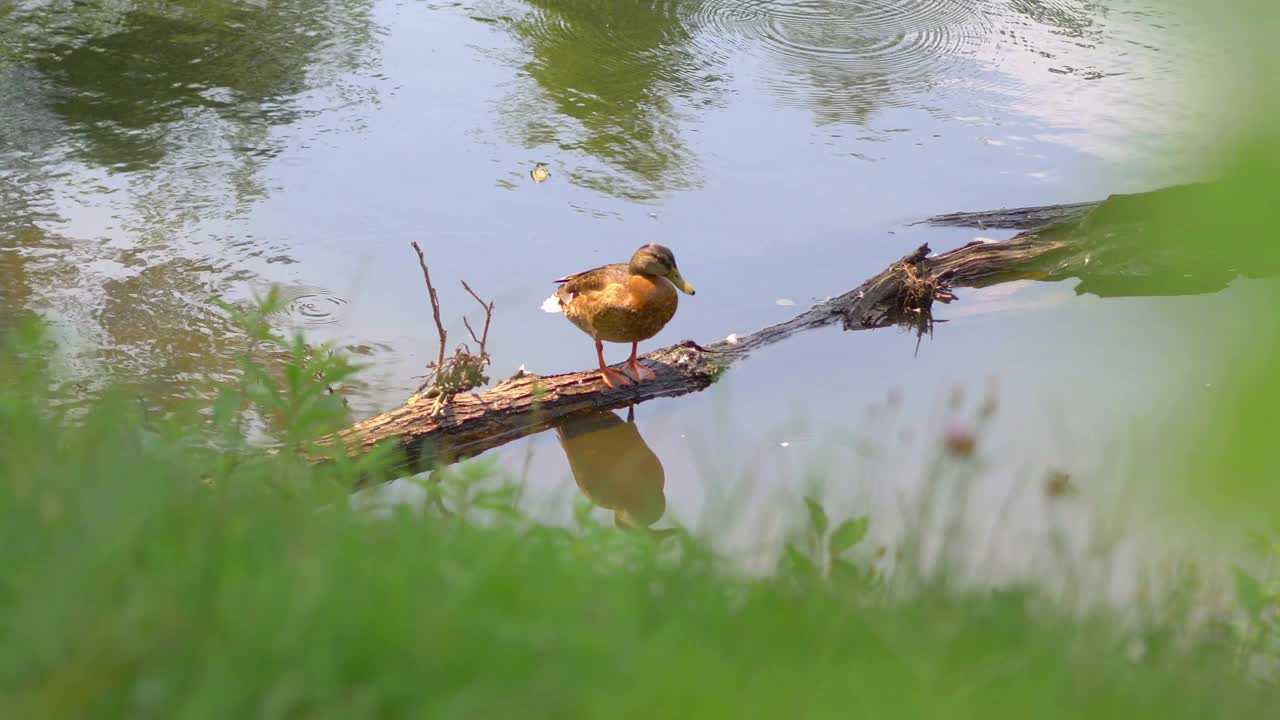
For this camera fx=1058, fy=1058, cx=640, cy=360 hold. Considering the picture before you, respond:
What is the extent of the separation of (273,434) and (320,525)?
3407mm

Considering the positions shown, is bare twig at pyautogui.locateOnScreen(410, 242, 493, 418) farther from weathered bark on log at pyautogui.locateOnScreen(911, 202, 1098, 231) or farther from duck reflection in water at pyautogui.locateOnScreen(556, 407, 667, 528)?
weathered bark on log at pyautogui.locateOnScreen(911, 202, 1098, 231)

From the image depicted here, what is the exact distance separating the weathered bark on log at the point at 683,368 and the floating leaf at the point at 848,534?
1.92 meters

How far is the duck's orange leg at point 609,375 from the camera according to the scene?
5625 millimetres

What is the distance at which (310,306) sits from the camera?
20.2 ft

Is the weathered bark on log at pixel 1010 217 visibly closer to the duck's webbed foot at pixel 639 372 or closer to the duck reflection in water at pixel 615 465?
the duck's webbed foot at pixel 639 372

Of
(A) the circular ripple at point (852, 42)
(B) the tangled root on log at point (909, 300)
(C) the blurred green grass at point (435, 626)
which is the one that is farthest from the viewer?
(A) the circular ripple at point (852, 42)

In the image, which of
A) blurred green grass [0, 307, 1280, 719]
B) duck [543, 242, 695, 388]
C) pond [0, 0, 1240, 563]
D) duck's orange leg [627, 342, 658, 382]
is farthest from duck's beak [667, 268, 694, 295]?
blurred green grass [0, 307, 1280, 719]

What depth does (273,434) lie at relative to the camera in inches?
191

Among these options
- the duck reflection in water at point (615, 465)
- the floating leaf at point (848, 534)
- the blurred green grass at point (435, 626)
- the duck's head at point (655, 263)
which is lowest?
the duck reflection in water at point (615, 465)

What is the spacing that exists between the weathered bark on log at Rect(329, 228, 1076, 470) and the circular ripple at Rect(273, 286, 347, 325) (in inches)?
51.9

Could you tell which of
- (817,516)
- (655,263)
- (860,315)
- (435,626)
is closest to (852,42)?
(860,315)

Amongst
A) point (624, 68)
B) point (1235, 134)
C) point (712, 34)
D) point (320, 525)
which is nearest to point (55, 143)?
point (624, 68)

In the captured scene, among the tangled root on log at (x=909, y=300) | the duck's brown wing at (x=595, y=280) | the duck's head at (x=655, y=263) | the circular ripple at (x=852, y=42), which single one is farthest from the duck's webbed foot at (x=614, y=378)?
the circular ripple at (x=852, y=42)

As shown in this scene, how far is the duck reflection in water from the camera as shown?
516 cm
